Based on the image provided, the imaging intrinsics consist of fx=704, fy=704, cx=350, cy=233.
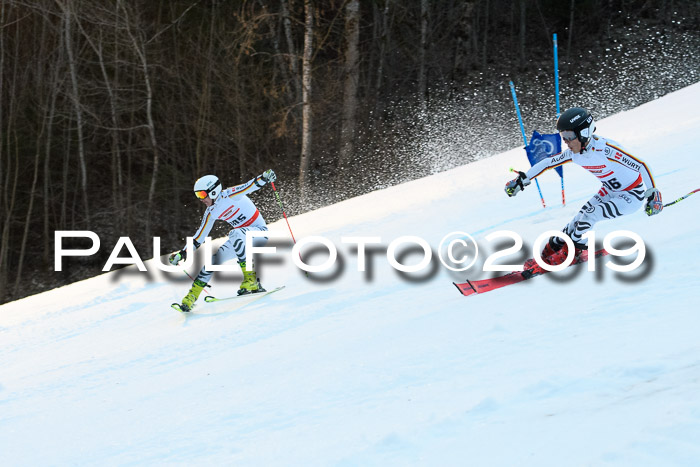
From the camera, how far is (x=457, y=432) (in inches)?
136

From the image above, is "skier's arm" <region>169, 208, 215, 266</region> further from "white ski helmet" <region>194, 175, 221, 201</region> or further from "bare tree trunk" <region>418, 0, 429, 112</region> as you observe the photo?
"bare tree trunk" <region>418, 0, 429, 112</region>

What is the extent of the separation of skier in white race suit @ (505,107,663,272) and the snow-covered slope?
0.43 metres

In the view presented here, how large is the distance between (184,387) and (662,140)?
8.59 metres

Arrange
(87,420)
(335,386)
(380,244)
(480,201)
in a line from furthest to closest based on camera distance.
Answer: (480,201), (380,244), (87,420), (335,386)

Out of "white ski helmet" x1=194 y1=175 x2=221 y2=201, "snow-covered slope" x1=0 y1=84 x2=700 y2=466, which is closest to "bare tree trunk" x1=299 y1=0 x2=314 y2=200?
"snow-covered slope" x1=0 y1=84 x2=700 y2=466

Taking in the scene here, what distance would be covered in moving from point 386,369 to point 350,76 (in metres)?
13.5

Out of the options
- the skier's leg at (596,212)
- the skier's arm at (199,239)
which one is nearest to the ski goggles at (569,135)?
the skier's leg at (596,212)

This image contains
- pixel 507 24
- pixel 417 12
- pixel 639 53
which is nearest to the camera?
pixel 417 12

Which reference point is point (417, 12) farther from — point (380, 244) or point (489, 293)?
point (489, 293)

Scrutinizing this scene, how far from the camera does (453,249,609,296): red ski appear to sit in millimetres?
5898

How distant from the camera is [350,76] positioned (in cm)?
1723

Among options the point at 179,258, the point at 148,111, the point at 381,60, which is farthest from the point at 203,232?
the point at 381,60

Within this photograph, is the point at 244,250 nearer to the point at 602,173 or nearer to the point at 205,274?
the point at 205,274

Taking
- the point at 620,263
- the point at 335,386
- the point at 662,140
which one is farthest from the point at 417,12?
the point at 335,386
